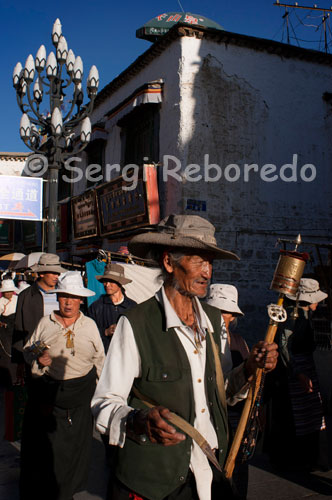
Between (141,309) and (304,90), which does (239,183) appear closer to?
(304,90)

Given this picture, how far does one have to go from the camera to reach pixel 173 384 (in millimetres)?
2203

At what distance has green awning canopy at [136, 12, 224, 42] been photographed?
1568 cm

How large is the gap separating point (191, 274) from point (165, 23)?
15443 mm

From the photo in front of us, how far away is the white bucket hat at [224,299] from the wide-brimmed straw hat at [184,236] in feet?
4.76

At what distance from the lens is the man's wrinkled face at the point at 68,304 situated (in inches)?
175

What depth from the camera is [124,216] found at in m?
12.6

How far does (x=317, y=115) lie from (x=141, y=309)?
11.8m

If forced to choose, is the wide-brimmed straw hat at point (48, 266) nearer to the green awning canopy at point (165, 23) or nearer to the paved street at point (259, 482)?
the paved street at point (259, 482)

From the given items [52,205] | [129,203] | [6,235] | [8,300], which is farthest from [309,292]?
[6,235]

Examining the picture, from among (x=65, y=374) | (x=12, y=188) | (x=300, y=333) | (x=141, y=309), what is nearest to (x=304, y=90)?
(x=12, y=188)

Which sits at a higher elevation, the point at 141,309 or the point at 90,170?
the point at 90,170

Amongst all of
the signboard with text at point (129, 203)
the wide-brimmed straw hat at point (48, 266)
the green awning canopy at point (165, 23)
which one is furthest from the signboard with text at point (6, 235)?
the wide-brimmed straw hat at point (48, 266)

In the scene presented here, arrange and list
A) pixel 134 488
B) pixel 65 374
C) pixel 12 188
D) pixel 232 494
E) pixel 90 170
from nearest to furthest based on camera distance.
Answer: pixel 134 488 < pixel 232 494 < pixel 65 374 < pixel 12 188 < pixel 90 170

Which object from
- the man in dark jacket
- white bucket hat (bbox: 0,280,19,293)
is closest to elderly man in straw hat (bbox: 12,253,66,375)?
the man in dark jacket
